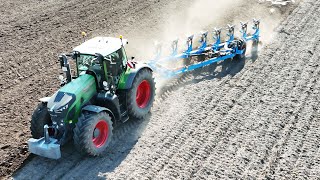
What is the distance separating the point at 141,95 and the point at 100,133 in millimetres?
1912

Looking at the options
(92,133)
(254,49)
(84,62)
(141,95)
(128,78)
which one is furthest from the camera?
(254,49)

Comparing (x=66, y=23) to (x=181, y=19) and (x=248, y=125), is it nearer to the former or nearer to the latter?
(x=181, y=19)

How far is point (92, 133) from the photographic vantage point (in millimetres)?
8195

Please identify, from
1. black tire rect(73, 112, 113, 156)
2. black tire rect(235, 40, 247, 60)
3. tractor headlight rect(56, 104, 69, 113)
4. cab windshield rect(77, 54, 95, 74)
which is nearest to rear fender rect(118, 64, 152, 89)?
cab windshield rect(77, 54, 95, 74)

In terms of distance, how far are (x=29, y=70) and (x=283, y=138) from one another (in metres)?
7.77

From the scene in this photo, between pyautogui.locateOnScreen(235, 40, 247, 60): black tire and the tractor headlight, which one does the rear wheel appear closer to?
pyautogui.locateOnScreen(235, 40, 247, 60): black tire

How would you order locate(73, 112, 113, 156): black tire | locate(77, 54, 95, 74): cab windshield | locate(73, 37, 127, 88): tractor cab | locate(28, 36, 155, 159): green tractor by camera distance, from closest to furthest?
locate(73, 112, 113, 156): black tire → locate(28, 36, 155, 159): green tractor → locate(73, 37, 127, 88): tractor cab → locate(77, 54, 95, 74): cab windshield

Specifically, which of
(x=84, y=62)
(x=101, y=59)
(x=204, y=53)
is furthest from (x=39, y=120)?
(x=204, y=53)

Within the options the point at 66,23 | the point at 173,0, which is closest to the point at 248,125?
the point at 66,23

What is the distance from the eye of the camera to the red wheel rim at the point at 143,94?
33.0ft

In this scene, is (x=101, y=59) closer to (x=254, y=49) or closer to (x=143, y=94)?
(x=143, y=94)

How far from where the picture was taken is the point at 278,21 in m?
16.5

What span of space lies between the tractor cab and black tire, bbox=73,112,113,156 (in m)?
0.93

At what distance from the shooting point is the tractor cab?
28.7ft
